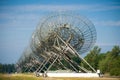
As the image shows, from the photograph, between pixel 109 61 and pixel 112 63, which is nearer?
pixel 112 63

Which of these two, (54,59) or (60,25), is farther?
(54,59)

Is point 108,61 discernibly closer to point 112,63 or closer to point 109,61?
point 109,61

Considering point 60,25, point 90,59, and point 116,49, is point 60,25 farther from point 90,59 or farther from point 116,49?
point 90,59

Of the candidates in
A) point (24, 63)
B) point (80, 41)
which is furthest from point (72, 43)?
point (24, 63)

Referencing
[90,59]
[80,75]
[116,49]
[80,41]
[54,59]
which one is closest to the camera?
[80,75]

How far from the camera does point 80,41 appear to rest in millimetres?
87938

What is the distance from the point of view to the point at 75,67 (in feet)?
311

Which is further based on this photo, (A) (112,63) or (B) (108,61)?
(B) (108,61)

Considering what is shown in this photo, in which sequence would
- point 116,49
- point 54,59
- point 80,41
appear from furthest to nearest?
1. point 116,49
2. point 54,59
3. point 80,41

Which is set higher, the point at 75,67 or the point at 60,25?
the point at 60,25

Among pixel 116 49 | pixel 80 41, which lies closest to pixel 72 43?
pixel 80 41

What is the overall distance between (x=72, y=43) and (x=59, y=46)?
291cm

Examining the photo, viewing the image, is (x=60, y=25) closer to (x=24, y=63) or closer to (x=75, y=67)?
(x=75, y=67)

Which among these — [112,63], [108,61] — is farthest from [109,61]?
[112,63]
